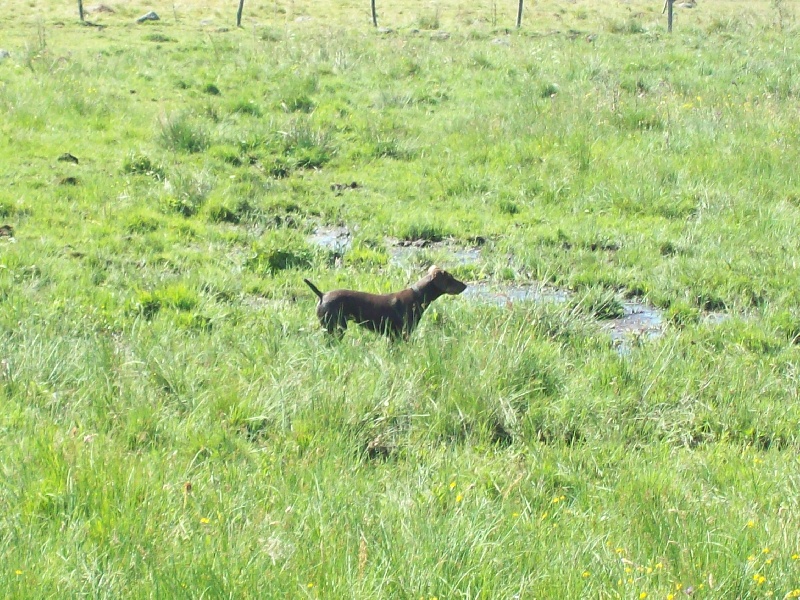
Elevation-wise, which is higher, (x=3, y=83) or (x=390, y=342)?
(x=3, y=83)

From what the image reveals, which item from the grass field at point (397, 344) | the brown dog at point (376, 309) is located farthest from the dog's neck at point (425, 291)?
the grass field at point (397, 344)

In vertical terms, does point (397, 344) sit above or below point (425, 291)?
below

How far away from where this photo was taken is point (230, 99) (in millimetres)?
12852

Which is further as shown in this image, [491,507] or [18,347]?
[18,347]

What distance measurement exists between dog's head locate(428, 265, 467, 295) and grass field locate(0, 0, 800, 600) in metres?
0.27

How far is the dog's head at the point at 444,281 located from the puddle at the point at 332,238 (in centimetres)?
208

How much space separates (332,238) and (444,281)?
8.60 ft

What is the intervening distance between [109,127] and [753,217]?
7.85 metres

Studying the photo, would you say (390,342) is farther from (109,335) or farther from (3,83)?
(3,83)

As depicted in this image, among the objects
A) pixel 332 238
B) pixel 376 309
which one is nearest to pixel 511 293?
pixel 376 309

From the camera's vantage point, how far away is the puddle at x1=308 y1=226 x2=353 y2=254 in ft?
26.2

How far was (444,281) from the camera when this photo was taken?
5988mm

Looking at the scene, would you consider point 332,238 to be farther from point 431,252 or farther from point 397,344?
point 397,344

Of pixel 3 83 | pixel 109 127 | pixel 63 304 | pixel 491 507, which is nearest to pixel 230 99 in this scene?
pixel 109 127
